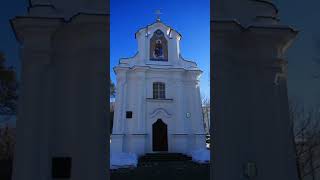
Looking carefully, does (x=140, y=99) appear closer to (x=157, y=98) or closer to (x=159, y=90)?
(x=157, y=98)

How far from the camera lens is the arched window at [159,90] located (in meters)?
19.0

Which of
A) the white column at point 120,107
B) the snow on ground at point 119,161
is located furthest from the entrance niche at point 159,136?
the snow on ground at point 119,161

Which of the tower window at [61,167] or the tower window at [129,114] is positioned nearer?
the tower window at [61,167]

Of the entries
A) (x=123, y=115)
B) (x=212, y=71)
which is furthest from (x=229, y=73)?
(x=123, y=115)

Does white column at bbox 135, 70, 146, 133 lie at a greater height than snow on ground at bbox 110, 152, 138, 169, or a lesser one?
greater

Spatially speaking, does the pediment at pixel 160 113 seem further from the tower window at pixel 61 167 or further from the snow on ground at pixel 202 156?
the tower window at pixel 61 167

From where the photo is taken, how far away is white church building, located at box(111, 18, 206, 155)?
17469 mm

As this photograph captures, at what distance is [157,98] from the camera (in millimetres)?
18766

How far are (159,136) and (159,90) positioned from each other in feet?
8.20

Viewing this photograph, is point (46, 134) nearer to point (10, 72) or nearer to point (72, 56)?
point (72, 56)

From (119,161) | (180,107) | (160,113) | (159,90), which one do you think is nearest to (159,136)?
(160,113)

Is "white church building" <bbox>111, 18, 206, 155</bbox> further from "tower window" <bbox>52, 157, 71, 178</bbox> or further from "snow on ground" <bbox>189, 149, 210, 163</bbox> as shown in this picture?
"tower window" <bbox>52, 157, 71, 178</bbox>

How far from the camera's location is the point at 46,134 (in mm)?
Answer: 4352

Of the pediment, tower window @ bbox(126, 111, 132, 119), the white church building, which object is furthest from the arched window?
tower window @ bbox(126, 111, 132, 119)
